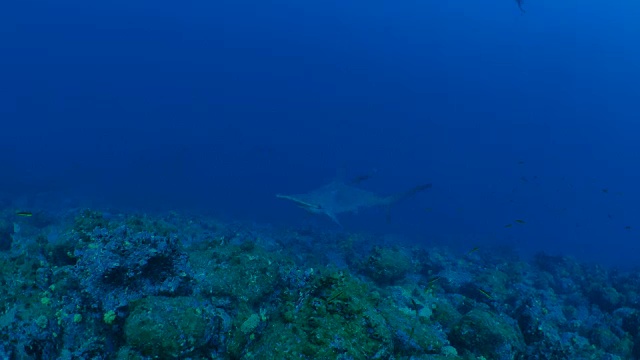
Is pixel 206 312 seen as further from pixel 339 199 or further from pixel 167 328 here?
pixel 339 199

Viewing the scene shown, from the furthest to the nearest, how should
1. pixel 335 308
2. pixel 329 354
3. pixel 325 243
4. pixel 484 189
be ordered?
pixel 484 189
pixel 325 243
pixel 335 308
pixel 329 354

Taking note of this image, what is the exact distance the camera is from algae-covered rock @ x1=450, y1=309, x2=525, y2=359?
183 inches

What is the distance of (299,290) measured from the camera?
3928 millimetres

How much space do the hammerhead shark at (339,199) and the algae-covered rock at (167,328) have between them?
24.6ft

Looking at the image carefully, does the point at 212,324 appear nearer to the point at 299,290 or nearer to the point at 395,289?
the point at 299,290

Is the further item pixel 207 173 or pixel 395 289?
pixel 207 173

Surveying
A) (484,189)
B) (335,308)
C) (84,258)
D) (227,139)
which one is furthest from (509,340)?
(227,139)

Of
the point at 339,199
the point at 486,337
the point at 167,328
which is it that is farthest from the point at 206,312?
the point at 339,199

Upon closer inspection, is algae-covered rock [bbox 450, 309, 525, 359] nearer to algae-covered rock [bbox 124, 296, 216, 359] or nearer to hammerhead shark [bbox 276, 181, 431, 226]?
algae-covered rock [bbox 124, 296, 216, 359]

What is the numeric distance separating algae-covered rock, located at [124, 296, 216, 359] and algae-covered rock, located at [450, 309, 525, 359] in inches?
128

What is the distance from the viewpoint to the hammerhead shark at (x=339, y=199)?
11.5 meters

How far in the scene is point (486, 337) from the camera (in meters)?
4.64

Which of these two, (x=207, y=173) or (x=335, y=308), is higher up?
(x=335, y=308)

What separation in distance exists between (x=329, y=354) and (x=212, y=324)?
126 centimetres
